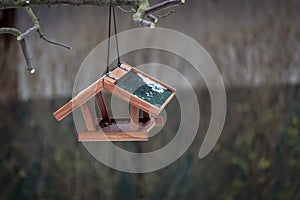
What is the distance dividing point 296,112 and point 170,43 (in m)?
1.01

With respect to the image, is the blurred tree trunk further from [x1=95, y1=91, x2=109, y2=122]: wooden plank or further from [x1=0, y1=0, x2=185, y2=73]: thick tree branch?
[x1=0, y1=0, x2=185, y2=73]: thick tree branch

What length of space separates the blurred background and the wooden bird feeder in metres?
1.67

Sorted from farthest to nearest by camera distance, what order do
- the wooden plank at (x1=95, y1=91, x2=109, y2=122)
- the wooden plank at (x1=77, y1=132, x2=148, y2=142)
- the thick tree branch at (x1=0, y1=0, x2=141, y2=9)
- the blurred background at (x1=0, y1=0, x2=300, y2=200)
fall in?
the blurred background at (x1=0, y1=0, x2=300, y2=200) < the wooden plank at (x1=95, y1=91, x2=109, y2=122) < the wooden plank at (x1=77, y1=132, x2=148, y2=142) < the thick tree branch at (x1=0, y1=0, x2=141, y2=9)

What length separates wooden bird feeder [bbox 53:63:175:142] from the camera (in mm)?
1721

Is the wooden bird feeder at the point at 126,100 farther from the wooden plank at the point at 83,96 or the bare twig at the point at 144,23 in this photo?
the bare twig at the point at 144,23

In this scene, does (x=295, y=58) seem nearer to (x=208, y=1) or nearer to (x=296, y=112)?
(x=296, y=112)

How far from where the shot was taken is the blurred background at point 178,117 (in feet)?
11.8

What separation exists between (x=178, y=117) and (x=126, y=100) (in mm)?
1923

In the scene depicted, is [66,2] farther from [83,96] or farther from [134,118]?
[134,118]

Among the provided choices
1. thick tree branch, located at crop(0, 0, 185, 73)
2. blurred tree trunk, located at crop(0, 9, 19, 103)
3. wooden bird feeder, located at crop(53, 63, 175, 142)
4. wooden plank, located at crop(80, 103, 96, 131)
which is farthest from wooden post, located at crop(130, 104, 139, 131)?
blurred tree trunk, located at crop(0, 9, 19, 103)

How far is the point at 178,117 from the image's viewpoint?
3625mm

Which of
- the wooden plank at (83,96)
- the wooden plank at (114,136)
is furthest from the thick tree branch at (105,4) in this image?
the wooden plank at (114,136)

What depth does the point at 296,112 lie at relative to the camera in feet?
12.1

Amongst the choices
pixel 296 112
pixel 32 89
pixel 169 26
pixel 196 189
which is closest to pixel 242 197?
pixel 196 189
